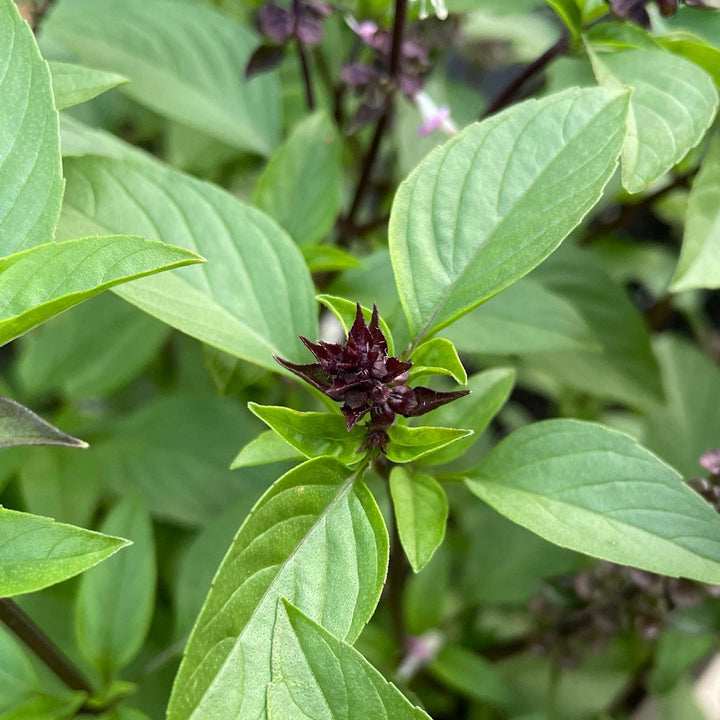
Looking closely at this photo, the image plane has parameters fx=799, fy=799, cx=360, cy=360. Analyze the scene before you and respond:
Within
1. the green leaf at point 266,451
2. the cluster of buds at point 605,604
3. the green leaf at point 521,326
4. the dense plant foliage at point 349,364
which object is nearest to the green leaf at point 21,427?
the dense plant foliage at point 349,364

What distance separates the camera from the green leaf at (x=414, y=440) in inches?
15.3

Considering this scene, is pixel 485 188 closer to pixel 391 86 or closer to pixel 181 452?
pixel 391 86

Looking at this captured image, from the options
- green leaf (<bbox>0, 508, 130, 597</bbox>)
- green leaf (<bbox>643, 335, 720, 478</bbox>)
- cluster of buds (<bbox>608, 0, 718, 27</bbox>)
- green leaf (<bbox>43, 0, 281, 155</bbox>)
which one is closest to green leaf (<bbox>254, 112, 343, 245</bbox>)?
green leaf (<bbox>43, 0, 281, 155</bbox>)

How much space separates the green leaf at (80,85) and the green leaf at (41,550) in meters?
0.25

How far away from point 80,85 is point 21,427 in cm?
23

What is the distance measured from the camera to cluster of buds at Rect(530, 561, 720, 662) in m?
0.58

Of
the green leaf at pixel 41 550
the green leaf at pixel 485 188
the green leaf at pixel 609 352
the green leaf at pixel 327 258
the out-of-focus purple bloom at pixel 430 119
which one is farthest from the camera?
the green leaf at pixel 609 352

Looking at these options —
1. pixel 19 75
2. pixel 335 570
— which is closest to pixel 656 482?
pixel 335 570

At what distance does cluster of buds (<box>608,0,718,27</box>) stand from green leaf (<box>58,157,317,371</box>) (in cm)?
26

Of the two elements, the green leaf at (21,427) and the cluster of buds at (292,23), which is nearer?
the green leaf at (21,427)

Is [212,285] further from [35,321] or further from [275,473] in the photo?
[275,473]

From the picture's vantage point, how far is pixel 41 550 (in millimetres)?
336

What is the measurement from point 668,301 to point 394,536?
545mm

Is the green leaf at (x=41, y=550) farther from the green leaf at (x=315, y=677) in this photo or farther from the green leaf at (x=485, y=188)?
the green leaf at (x=485, y=188)
